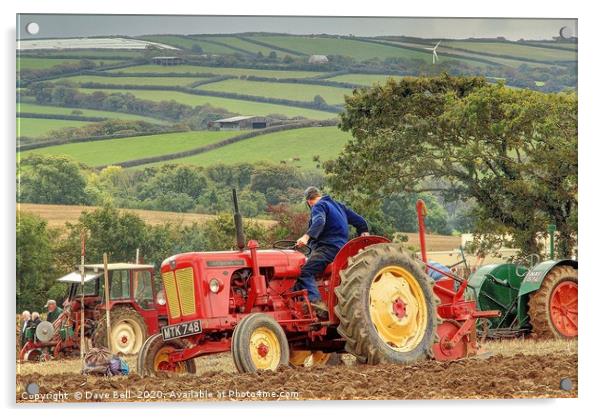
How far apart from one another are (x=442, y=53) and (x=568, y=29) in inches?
47.7

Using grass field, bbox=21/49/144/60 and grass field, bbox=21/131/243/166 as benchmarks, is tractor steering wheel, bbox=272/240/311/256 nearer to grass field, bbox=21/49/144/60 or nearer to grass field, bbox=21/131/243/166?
grass field, bbox=21/131/243/166

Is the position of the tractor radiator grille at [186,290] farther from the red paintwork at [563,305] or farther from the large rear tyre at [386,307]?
the red paintwork at [563,305]

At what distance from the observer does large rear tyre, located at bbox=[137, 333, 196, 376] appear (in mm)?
15406

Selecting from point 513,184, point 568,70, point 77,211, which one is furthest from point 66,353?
point 568,70

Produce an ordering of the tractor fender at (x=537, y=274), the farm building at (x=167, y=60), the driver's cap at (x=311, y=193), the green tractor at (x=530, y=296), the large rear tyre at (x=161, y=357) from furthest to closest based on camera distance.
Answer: the green tractor at (x=530, y=296) < the tractor fender at (x=537, y=274) < the farm building at (x=167, y=60) < the driver's cap at (x=311, y=193) < the large rear tyre at (x=161, y=357)

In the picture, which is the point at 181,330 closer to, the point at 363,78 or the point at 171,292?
the point at 171,292

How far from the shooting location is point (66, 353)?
18.1 metres

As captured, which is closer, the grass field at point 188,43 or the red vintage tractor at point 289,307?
the red vintage tractor at point 289,307

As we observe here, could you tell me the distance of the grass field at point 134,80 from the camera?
1593 centimetres

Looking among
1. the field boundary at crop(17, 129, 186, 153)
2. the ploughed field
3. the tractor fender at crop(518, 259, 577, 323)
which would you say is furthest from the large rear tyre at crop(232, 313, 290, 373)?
the tractor fender at crop(518, 259, 577, 323)

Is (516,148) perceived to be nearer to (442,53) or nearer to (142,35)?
(442,53)

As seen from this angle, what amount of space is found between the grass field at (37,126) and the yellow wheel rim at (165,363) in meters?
2.25

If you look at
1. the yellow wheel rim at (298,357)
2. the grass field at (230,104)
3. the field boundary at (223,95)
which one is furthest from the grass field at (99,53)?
the yellow wheel rim at (298,357)

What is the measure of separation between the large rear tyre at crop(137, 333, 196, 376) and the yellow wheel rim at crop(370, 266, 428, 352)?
5.83ft
